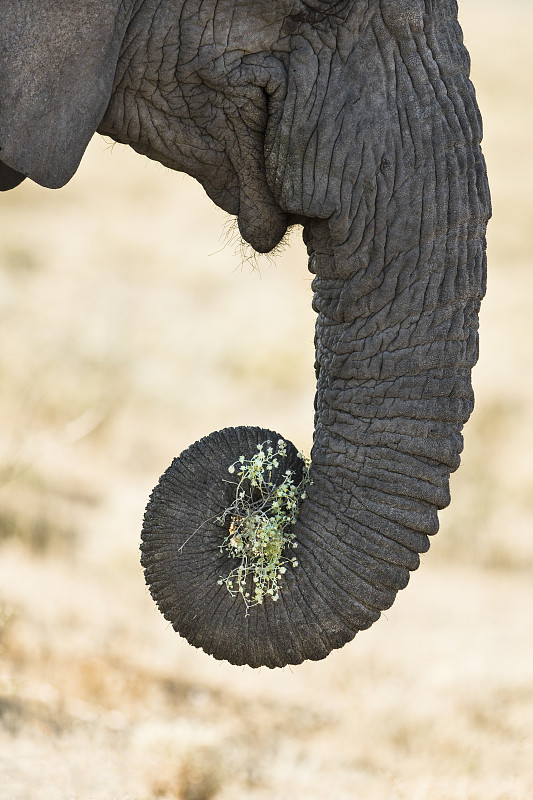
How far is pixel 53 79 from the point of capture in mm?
3408

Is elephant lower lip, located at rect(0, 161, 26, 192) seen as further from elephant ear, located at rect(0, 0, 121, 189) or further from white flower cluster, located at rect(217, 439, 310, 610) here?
white flower cluster, located at rect(217, 439, 310, 610)

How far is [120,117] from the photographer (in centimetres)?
371

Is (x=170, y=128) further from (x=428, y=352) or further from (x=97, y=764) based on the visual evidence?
(x=97, y=764)

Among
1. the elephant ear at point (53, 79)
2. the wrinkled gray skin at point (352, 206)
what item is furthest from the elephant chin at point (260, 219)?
the elephant ear at point (53, 79)

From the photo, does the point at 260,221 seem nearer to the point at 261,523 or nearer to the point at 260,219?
the point at 260,219

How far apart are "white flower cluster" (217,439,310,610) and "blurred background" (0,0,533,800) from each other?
0.82 meters

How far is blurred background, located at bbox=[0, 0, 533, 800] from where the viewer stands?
5.52 metres

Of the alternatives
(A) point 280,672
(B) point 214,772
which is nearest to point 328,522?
(B) point 214,772

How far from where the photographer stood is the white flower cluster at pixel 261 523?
3.51m

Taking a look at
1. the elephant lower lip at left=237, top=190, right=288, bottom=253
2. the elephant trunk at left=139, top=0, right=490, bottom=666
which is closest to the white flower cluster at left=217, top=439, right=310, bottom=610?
the elephant trunk at left=139, top=0, right=490, bottom=666

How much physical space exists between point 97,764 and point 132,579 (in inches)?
94.9

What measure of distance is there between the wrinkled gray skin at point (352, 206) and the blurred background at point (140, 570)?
463 mm

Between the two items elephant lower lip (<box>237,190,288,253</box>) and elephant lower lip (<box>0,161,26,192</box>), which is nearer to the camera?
elephant lower lip (<box>237,190,288,253</box>)

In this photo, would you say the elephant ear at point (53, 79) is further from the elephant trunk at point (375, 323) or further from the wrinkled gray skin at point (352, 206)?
the elephant trunk at point (375, 323)
